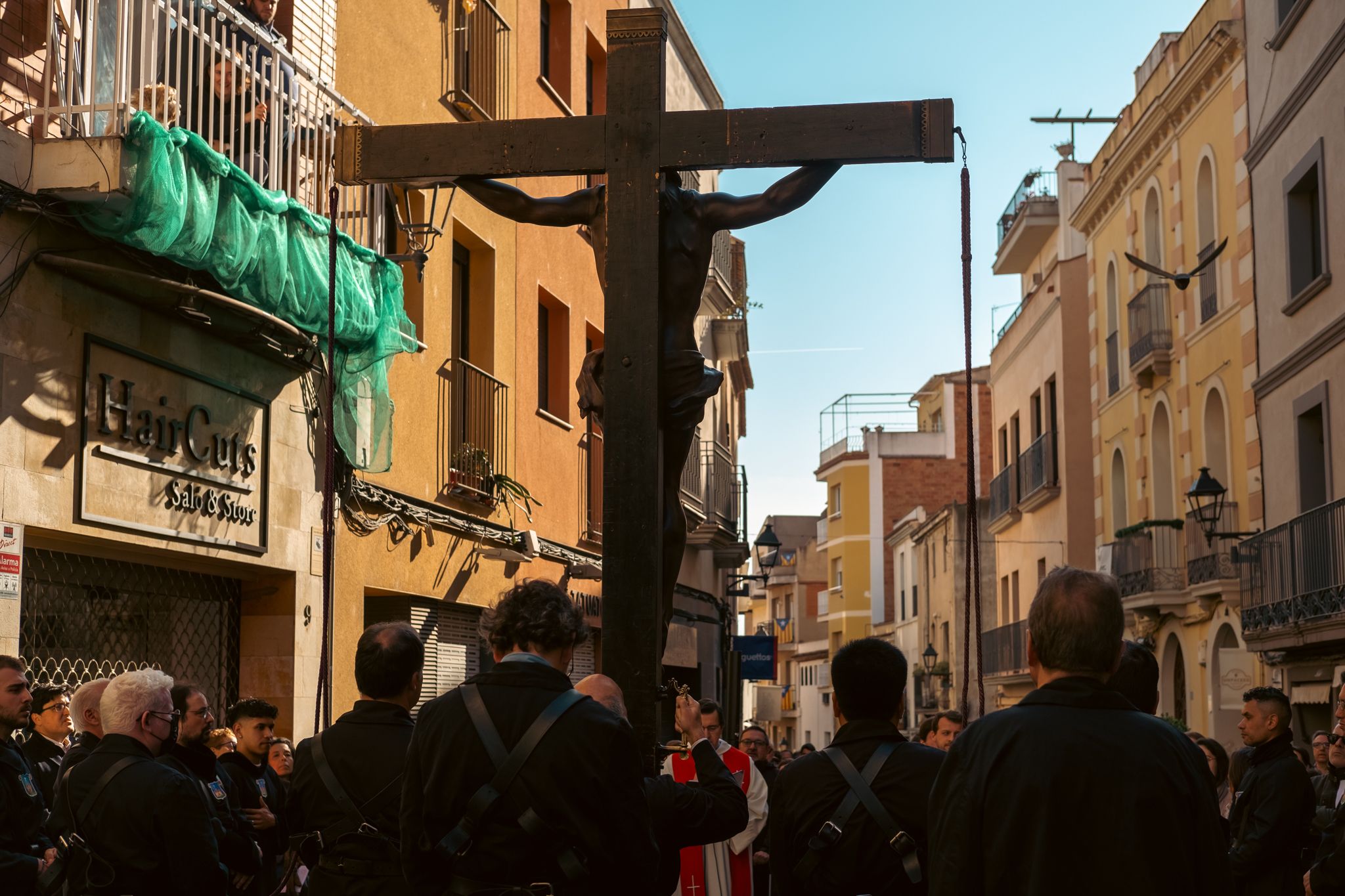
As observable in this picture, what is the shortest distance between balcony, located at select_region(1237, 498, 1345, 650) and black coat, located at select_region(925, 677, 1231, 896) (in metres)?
15.2

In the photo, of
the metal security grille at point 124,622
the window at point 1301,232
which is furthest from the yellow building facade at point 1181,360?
the metal security grille at point 124,622

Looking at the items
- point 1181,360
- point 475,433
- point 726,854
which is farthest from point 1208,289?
point 726,854

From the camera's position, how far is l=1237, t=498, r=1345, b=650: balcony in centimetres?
1786

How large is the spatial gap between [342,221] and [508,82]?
15.3ft

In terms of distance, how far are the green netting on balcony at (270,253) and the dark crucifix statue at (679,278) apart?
404 centimetres

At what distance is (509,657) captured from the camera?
173 inches

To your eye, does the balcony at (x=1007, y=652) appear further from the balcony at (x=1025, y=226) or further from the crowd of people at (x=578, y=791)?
the crowd of people at (x=578, y=791)

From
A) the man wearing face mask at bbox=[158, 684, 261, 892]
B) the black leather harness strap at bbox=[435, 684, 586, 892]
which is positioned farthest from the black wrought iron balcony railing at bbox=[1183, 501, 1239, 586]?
the black leather harness strap at bbox=[435, 684, 586, 892]

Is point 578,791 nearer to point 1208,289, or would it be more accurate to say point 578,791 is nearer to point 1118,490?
point 1208,289

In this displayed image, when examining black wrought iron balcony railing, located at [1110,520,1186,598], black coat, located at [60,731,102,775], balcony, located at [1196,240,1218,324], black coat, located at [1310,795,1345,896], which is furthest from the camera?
black wrought iron balcony railing, located at [1110,520,1186,598]

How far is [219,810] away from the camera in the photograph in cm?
620

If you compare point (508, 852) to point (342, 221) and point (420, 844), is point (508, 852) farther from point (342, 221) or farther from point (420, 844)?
point (342, 221)

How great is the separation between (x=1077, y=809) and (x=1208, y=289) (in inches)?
900

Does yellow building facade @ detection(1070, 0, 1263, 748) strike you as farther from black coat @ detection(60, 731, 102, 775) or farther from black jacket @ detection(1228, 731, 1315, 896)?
black coat @ detection(60, 731, 102, 775)
